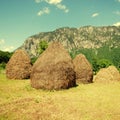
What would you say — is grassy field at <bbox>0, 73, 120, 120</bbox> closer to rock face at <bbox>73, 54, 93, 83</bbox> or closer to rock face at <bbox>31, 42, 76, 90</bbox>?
rock face at <bbox>31, 42, 76, 90</bbox>

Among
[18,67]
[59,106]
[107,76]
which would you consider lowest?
[59,106]

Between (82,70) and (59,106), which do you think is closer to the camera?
(59,106)

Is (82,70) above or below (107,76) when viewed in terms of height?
above

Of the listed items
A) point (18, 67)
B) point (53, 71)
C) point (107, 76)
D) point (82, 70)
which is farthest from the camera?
point (107, 76)

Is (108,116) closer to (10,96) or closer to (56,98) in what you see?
(56,98)

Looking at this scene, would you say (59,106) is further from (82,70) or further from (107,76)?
(107,76)

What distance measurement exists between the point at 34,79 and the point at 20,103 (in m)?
6.82

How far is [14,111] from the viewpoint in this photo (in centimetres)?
1608

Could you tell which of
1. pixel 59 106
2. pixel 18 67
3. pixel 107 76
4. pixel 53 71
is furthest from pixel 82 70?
pixel 59 106

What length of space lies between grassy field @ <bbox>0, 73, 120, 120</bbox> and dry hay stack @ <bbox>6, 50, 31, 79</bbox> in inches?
418

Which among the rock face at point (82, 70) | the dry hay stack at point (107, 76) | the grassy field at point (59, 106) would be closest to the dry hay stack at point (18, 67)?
the rock face at point (82, 70)

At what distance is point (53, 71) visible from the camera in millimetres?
24188

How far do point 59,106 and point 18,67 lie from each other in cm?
1723

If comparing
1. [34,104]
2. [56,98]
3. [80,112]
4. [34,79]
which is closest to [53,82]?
[34,79]
